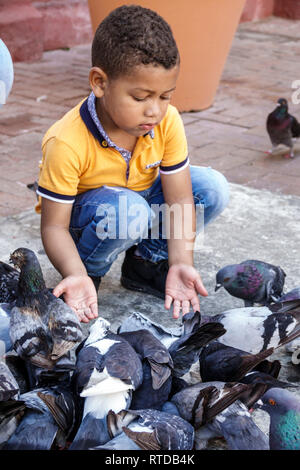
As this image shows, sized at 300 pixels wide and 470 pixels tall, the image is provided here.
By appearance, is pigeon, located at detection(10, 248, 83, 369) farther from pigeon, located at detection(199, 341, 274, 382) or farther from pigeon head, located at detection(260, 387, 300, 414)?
pigeon head, located at detection(260, 387, 300, 414)

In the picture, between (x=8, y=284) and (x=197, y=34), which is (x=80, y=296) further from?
(x=197, y=34)

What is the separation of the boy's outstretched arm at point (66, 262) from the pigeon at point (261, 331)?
0.47 metres

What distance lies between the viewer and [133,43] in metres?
2.24

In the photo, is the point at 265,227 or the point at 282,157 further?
the point at 282,157

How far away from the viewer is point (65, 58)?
721 cm

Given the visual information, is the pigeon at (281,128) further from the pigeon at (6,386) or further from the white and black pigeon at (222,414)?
the pigeon at (6,386)

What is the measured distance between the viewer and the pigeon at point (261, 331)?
2.20m

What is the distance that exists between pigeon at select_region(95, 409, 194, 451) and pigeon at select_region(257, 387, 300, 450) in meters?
0.25

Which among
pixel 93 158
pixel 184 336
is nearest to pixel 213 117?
pixel 93 158

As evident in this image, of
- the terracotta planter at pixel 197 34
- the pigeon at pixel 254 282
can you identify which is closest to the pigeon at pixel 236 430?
the pigeon at pixel 254 282

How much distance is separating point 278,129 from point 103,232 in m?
2.60

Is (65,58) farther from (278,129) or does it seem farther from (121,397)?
(121,397)

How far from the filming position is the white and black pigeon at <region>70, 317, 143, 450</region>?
5.89 ft
